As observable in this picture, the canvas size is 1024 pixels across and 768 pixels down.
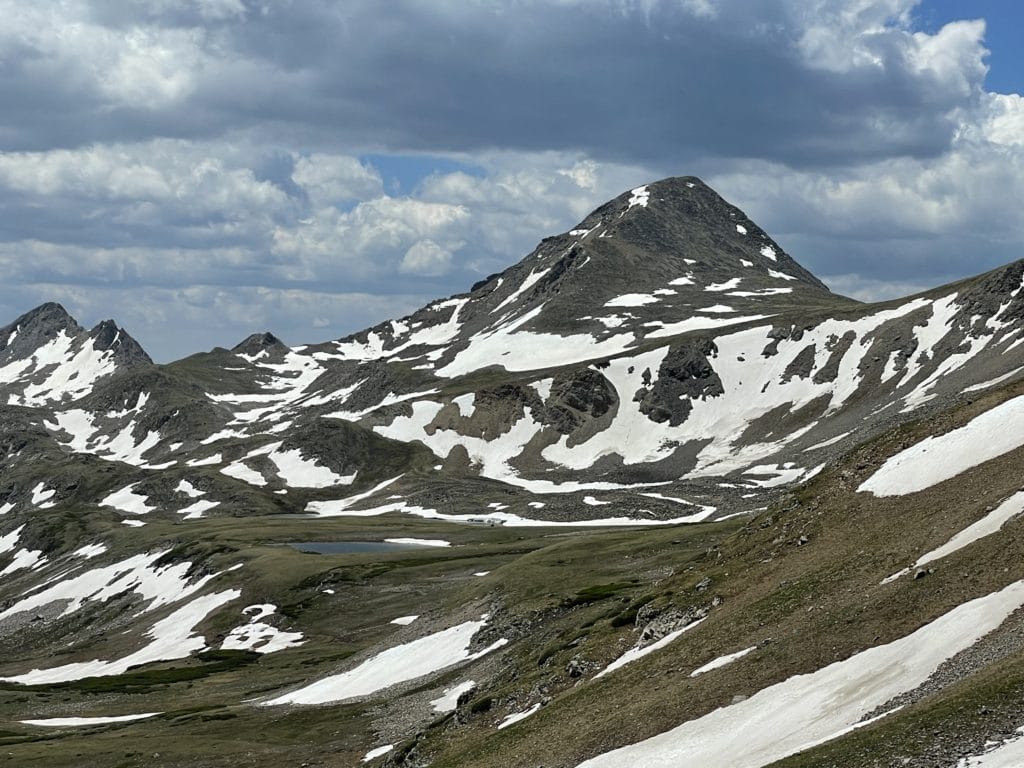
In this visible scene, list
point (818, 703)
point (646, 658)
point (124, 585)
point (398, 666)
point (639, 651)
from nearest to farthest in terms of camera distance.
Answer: point (818, 703), point (646, 658), point (639, 651), point (398, 666), point (124, 585)

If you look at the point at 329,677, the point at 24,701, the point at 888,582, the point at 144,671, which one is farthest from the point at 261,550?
the point at 888,582

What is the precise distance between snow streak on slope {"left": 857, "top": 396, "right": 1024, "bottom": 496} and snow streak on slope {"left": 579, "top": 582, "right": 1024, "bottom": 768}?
1681 cm

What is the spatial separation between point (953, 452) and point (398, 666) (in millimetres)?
47850

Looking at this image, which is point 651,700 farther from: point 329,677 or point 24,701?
point 24,701

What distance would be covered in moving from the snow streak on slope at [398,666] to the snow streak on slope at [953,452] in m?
34.0

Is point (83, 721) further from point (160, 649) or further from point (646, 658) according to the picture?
point (646, 658)

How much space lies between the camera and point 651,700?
143ft

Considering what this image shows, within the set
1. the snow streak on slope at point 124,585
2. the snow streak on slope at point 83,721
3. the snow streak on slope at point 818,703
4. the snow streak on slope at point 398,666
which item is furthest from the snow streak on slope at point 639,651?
the snow streak on slope at point 124,585

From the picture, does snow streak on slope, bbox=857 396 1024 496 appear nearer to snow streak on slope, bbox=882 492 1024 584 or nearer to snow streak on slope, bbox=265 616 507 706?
snow streak on slope, bbox=882 492 1024 584

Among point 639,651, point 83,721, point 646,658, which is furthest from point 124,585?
point 646,658

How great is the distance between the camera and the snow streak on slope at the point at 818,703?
3391cm

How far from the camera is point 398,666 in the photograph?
283 feet

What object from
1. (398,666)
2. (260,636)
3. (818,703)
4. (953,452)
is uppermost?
(953,452)

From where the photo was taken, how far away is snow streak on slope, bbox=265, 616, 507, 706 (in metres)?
82.6
